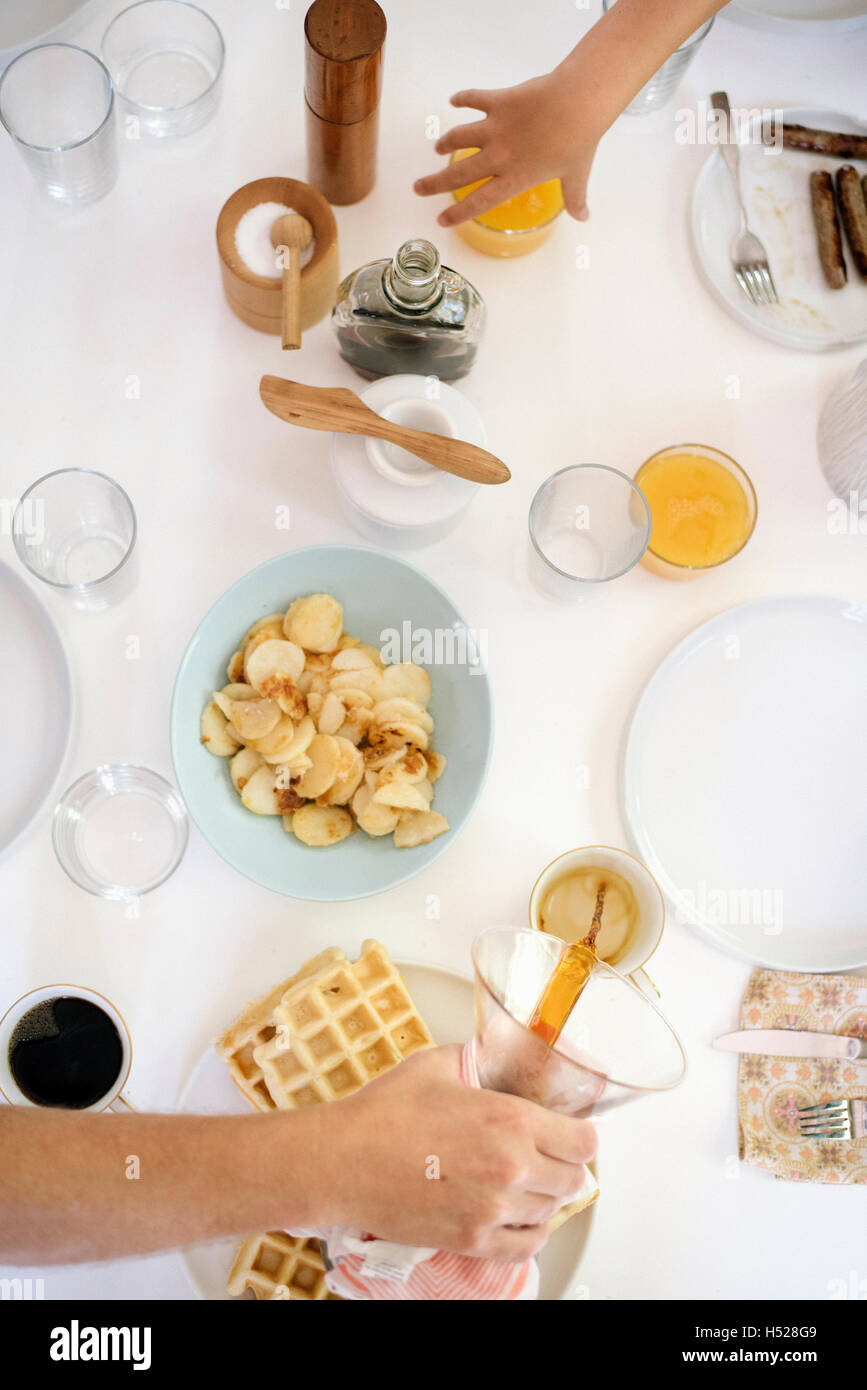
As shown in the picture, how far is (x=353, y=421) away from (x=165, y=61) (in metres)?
0.60

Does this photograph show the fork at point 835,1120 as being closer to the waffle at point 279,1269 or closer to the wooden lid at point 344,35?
the waffle at point 279,1269

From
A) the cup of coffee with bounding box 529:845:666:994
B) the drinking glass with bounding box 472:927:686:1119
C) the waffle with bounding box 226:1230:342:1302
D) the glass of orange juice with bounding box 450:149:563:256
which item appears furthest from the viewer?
the glass of orange juice with bounding box 450:149:563:256

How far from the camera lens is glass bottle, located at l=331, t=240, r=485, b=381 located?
1.10m

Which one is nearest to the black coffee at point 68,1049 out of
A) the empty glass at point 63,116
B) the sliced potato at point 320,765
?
the sliced potato at point 320,765

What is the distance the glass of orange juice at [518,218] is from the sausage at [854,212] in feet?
1.20

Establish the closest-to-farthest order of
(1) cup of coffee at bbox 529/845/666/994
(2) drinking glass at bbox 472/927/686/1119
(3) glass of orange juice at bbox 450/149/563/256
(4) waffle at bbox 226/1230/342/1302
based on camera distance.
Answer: (2) drinking glass at bbox 472/927/686/1119 < (4) waffle at bbox 226/1230/342/1302 < (1) cup of coffee at bbox 529/845/666/994 < (3) glass of orange juice at bbox 450/149/563/256

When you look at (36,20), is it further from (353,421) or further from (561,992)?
(561,992)

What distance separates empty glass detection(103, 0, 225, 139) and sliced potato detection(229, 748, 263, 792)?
0.80 m

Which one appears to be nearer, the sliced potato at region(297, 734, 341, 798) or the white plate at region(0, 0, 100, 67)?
the sliced potato at region(297, 734, 341, 798)

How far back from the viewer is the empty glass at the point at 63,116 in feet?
3.95

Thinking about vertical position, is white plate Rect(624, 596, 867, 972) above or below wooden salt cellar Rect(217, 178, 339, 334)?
below

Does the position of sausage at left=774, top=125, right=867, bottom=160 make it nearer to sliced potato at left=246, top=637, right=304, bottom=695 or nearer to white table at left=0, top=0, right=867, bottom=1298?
→ white table at left=0, top=0, right=867, bottom=1298

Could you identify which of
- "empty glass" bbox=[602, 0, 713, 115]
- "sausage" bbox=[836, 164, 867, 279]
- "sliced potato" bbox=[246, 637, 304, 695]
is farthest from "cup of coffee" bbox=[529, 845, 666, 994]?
"empty glass" bbox=[602, 0, 713, 115]

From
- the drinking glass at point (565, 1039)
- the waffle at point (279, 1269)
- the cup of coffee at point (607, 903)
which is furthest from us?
the cup of coffee at point (607, 903)
